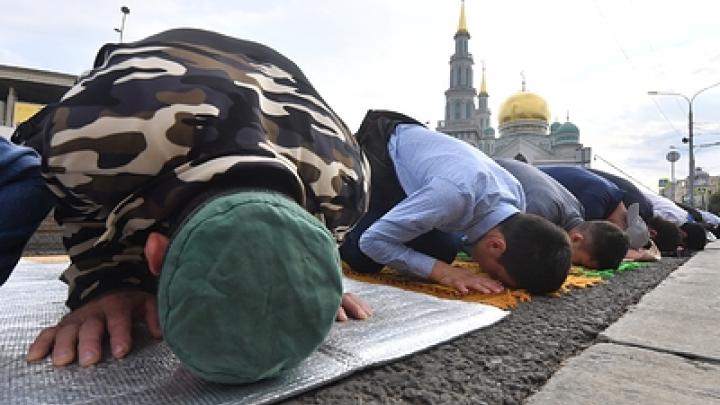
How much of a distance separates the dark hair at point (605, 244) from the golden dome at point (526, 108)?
22450 mm

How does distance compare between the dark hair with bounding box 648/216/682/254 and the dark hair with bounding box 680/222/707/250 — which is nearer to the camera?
the dark hair with bounding box 648/216/682/254

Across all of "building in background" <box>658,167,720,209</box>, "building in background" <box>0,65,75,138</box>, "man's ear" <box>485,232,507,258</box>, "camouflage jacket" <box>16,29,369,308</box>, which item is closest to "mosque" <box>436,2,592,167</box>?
"building in background" <box>658,167,720,209</box>

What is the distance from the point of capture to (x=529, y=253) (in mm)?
1322

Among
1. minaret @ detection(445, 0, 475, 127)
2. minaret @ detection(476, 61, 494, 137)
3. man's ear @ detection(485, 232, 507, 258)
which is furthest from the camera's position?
minaret @ detection(476, 61, 494, 137)

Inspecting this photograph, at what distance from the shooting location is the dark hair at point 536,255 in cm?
131

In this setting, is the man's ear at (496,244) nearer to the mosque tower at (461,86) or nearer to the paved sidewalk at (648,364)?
the paved sidewalk at (648,364)

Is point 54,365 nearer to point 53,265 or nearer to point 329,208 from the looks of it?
point 329,208

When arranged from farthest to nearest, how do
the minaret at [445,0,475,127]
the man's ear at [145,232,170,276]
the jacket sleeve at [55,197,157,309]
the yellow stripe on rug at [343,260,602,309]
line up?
the minaret at [445,0,475,127] → the yellow stripe on rug at [343,260,602,309] → the jacket sleeve at [55,197,157,309] → the man's ear at [145,232,170,276]

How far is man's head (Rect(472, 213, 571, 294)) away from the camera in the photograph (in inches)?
51.5

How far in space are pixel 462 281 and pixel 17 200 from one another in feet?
3.52

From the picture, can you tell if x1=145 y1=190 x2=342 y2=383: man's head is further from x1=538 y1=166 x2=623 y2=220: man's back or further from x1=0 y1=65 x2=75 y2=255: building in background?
x1=0 y1=65 x2=75 y2=255: building in background

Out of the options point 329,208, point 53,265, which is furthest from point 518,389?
point 53,265

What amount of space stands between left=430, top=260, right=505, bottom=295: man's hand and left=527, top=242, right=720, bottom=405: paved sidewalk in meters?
0.34

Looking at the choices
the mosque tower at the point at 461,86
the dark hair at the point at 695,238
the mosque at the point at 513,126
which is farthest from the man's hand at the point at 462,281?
the mosque tower at the point at 461,86
